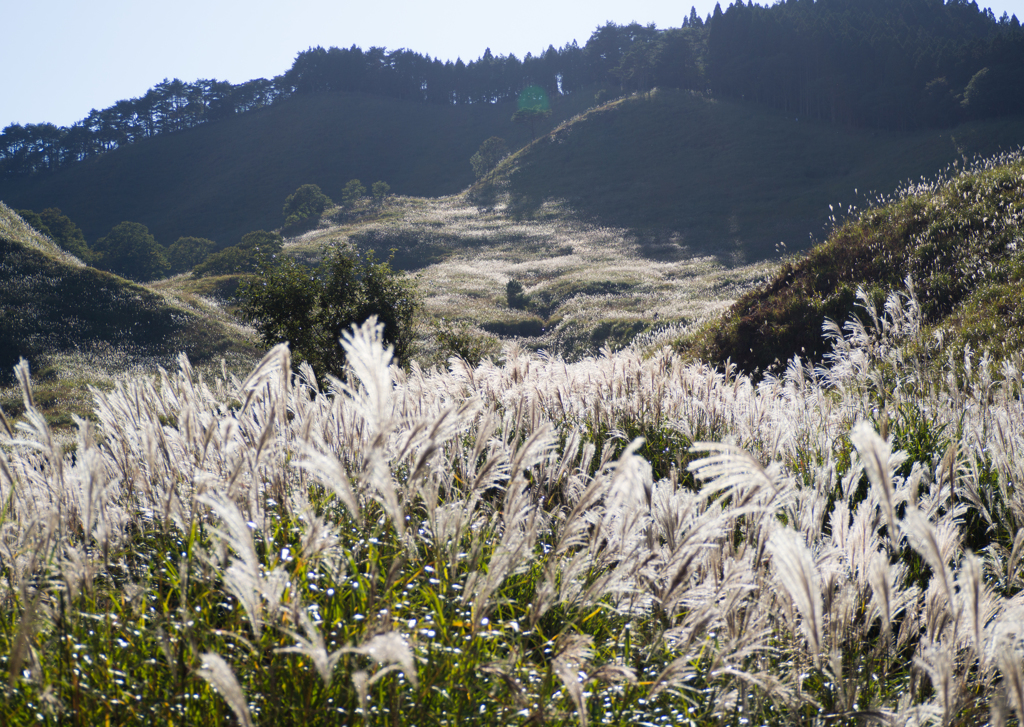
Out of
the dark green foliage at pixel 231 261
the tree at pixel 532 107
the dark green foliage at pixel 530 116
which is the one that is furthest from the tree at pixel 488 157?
the dark green foliage at pixel 231 261

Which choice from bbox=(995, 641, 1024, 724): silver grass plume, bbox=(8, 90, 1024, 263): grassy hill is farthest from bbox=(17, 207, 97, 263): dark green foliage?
bbox=(995, 641, 1024, 724): silver grass plume

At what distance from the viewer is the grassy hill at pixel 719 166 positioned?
5634 cm

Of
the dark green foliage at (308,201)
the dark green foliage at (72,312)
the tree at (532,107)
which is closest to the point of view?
the dark green foliage at (72,312)

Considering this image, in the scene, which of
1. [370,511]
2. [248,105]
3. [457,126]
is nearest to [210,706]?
[370,511]

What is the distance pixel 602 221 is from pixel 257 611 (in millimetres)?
67066

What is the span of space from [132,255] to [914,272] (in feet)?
262

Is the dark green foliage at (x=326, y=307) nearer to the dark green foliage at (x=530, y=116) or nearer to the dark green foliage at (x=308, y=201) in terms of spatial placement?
the dark green foliage at (x=308, y=201)

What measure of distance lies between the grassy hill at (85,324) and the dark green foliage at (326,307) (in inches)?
336

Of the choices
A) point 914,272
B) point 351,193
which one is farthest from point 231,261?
point 914,272

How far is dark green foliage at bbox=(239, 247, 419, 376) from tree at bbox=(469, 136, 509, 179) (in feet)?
264

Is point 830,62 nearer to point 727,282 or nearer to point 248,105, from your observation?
point 727,282

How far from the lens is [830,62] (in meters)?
77.5

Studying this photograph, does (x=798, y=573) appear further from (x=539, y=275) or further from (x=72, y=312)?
(x=539, y=275)

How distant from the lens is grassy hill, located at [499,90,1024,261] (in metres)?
56.3
